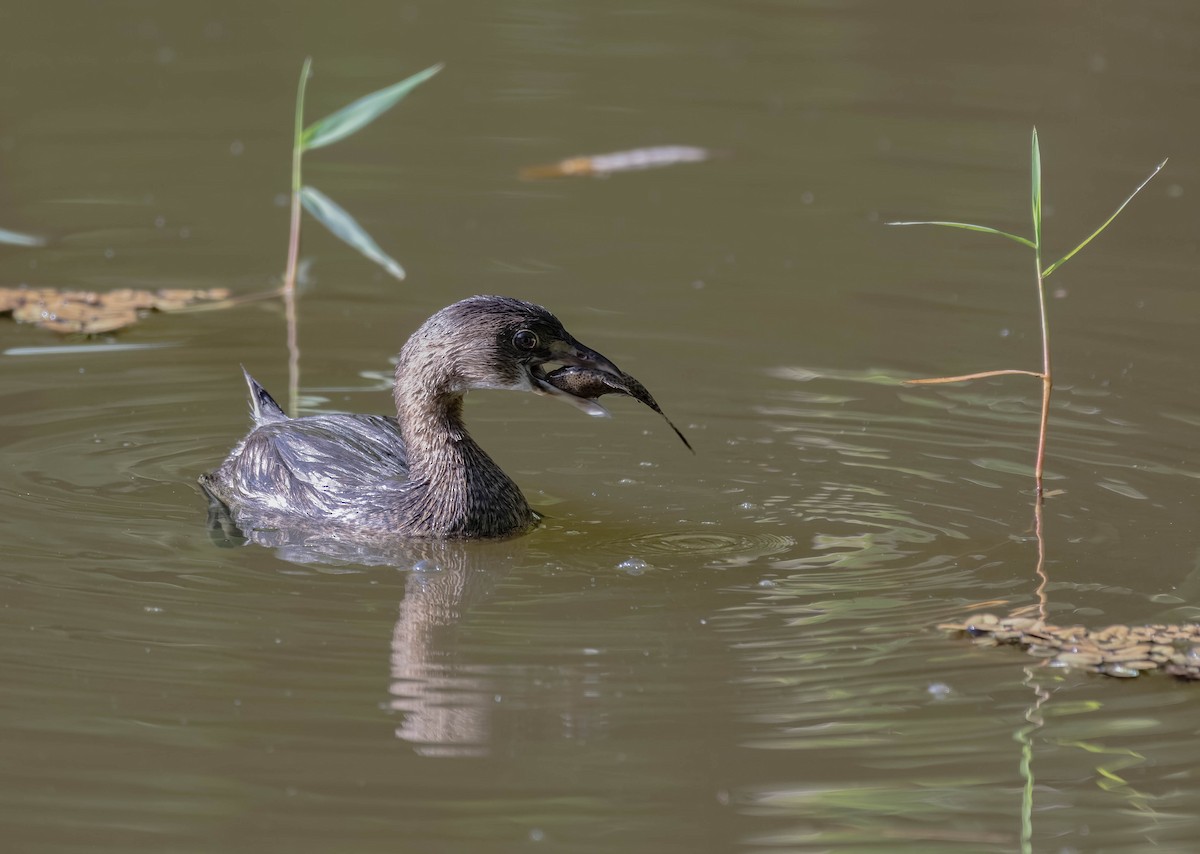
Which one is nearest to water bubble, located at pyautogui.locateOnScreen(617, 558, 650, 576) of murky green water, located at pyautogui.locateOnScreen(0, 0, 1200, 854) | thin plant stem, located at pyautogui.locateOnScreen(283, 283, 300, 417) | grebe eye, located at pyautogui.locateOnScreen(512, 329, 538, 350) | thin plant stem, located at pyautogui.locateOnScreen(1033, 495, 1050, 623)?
murky green water, located at pyautogui.locateOnScreen(0, 0, 1200, 854)

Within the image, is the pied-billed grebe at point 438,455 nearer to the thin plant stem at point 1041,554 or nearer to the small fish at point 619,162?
the thin plant stem at point 1041,554

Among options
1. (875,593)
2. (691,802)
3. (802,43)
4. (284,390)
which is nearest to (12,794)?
(691,802)

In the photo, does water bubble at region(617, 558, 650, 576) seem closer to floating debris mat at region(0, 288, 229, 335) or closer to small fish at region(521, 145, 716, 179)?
floating debris mat at region(0, 288, 229, 335)

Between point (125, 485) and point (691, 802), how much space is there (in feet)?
11.0

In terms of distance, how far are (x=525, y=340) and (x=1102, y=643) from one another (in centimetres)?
246

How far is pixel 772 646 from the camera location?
19.3ft

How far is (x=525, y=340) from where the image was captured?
6.92 meters

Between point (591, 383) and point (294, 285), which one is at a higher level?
point (591, 383)

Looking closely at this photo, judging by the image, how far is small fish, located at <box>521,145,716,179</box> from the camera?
12008 millimetres

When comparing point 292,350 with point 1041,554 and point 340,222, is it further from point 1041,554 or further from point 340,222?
point 1041,554

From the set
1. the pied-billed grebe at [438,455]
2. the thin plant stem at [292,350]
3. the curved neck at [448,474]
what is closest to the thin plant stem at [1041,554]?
the pied-billed grebe at [438,455]

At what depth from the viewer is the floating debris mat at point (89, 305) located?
364 inches

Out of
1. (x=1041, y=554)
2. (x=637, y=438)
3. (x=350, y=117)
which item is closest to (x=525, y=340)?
(x=637, y=438)

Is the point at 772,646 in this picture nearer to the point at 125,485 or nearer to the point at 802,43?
the point at 125,485
